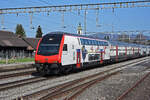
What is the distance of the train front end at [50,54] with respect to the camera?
49.0 ft

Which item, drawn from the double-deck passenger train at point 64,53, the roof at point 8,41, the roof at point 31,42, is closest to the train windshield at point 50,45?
the double-deck passenger train at point 64,53

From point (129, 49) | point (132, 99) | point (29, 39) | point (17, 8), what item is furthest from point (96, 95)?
point (29, 39)

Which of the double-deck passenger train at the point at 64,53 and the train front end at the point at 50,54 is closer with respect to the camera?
the train front end at the point at 50,54

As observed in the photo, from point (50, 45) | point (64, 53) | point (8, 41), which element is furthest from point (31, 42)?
point (64, 53)

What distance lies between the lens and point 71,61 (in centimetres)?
1638

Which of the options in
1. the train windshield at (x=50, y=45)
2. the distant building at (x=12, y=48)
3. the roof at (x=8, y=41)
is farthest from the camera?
the roof at (x=8, y=41)

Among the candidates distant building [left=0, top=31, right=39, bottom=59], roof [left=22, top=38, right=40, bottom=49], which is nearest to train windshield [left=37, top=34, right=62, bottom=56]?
distant building [left=0, top=31, right=39, bottom=59]

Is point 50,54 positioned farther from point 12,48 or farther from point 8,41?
point 8,41

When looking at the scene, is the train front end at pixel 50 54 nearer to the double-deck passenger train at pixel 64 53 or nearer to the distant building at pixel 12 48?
the double-deck passenger train at pixel 64 53

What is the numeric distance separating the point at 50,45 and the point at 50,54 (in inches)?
28.5

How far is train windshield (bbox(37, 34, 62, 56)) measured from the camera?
600 inches

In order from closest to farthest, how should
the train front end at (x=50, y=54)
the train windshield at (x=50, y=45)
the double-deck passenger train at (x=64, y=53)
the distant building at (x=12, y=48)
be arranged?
the train front end at (x=50, y=54), the double-deck passenger train at (x=64, y=53), the train windshield at (x=50, y=45), the distant building at (x=12, y=48)

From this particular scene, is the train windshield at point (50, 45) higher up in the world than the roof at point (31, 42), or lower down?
lower down

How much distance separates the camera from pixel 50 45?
50.9 ft
